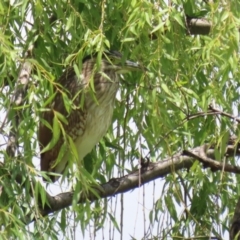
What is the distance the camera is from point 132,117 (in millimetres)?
3268

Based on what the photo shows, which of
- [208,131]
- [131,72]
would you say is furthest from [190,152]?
[131,72]

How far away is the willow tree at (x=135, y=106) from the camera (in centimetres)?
267

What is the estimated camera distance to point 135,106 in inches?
125

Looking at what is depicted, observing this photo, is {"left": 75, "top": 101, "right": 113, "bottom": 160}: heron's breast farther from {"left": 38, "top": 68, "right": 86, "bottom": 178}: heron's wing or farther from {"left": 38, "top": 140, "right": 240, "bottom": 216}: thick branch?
{"left": 38, "top": 140, "right": 240, "bottom": 216}: thick branch

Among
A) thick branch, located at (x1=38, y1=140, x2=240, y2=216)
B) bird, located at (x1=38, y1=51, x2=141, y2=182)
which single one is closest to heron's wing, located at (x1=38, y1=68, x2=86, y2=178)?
bird, located at (x1=38, y1=51, x2=141, y2=182)

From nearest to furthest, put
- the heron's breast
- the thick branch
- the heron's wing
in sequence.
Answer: the thick branch, the heron's wing, the heron's breast

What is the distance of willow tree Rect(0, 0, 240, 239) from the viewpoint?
2.67 meters

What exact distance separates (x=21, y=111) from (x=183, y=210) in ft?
2.78

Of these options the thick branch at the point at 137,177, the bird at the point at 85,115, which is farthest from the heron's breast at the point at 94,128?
the thick branch at the point at 137,177

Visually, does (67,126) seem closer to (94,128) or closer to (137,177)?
(94,128)

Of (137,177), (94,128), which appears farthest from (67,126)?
(137,177)

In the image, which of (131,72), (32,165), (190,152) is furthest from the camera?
(131,72)

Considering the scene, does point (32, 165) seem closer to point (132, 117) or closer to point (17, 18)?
point (17, 18)

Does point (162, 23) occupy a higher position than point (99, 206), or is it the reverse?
point (162, 23)
